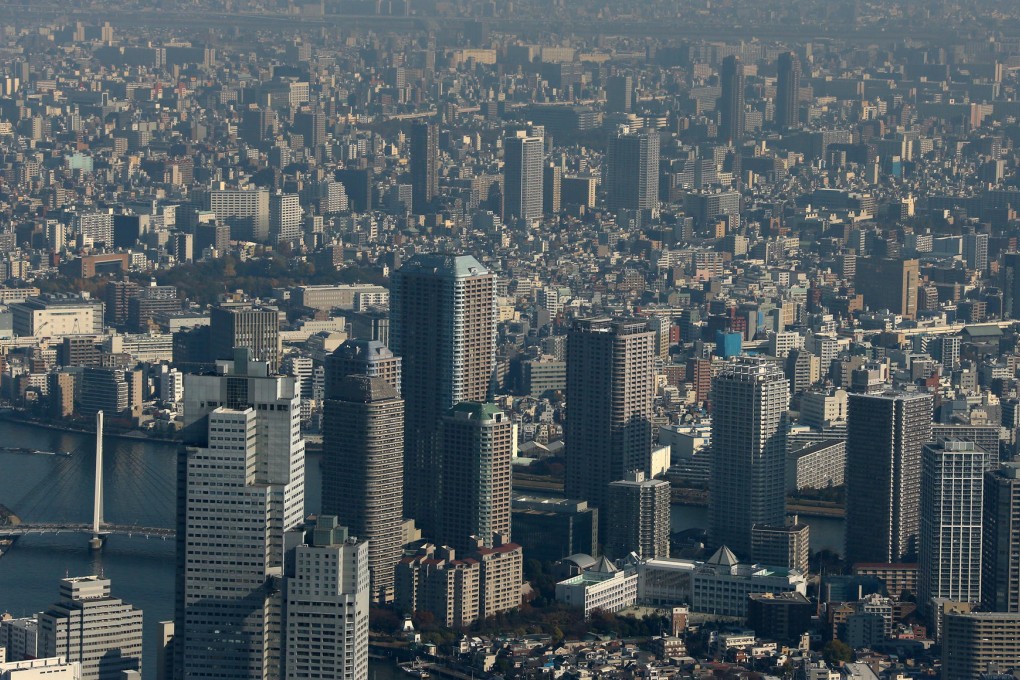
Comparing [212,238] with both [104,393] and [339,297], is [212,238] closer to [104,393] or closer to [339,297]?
[339,297]

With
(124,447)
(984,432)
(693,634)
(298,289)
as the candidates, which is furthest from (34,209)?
(693,634)

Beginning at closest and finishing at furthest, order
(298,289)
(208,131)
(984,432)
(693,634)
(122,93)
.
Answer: (693,634) < (984,432) < (298,289) < (208,131) < (122,93)

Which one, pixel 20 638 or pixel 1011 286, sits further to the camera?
pixel 1011 286

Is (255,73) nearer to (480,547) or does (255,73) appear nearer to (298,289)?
(298,289)

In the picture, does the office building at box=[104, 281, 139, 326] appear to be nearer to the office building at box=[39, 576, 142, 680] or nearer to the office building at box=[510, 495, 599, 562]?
the office building at box=[510, 495, 599, 562]

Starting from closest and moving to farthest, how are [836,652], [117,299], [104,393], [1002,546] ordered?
[836,652] < [1002,546] < [104,393] < [117,299]

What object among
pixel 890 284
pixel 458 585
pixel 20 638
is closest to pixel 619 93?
pixel 890 284
